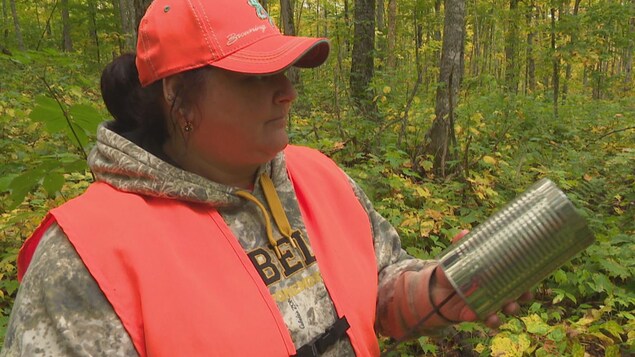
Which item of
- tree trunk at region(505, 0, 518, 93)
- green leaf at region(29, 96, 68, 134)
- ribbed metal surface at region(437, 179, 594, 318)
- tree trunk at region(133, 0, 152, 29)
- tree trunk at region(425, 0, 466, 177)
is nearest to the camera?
ribbed metal surface at region(437, 179, 594, 318)

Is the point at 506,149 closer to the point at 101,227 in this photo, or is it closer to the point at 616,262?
the point at 616,262

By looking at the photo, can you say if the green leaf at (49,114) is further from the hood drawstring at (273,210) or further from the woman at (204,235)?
the hood drawstring at (273,210)

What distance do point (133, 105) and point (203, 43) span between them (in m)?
0.37

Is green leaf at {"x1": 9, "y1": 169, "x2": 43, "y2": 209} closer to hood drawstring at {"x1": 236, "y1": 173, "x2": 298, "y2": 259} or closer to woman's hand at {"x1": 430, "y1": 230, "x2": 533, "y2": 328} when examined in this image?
hood drawstring at {"x1": 236, "y1": 173, "x2": 298, "y2": 259}

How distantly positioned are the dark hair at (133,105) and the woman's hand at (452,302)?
3.38 ft

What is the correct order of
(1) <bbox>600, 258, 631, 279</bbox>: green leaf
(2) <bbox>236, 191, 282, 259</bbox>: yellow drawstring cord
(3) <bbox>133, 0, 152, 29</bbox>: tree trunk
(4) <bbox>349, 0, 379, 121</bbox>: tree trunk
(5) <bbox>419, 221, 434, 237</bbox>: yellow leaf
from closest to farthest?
(2) <bbox>236, 191, 282, 259</bbox>: yellow drawstring cord → (1) <bbox>600, 258, 631, 279</bbox>: green leaf → (5) <bbox>419, 221, 434, 237</bbox>: yellow leaf → (3) <bbox>133, 0, 152, 29</bbox>: tree trunk → (4) <bbox>349, 0, 379, 121</bbox>: tree trunk

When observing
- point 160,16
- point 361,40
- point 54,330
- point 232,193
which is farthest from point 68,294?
point 361,40

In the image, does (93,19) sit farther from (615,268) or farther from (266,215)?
(266,215)

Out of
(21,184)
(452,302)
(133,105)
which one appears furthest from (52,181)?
(452,302)

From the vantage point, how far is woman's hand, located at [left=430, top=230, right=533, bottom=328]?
1.50 meters

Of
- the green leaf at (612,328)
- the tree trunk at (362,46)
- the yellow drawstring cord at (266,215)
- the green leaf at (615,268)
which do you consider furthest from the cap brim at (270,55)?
the tree trunk at (362,46)

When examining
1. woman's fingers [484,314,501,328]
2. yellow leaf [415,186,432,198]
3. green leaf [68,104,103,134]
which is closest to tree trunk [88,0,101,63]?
yellow leaf [415,186,432,198]

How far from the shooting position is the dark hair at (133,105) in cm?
160

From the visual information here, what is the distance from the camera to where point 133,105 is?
5.33 ft
